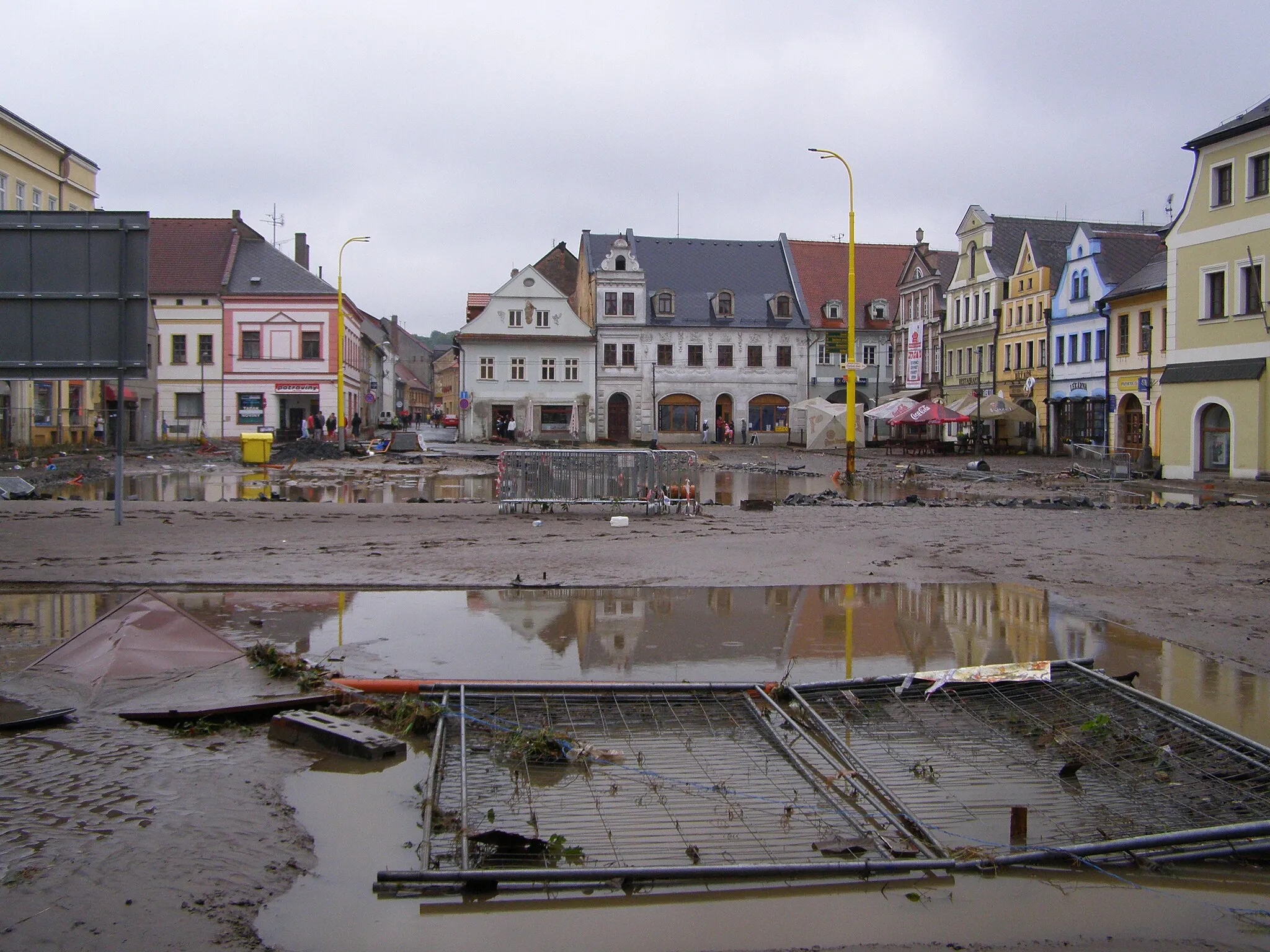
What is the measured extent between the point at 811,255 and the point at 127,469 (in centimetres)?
5157

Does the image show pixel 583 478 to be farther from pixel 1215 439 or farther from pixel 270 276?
pixel 270 276

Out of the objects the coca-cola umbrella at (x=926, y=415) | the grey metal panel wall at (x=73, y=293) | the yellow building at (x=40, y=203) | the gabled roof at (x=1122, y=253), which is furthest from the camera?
the gabled roof at (x=1122, y=253)

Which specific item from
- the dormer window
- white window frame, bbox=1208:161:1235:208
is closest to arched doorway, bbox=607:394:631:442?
the dormer window

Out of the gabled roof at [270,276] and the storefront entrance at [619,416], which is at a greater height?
the gabled roof at [270,276]

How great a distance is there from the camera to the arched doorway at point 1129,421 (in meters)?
46.9

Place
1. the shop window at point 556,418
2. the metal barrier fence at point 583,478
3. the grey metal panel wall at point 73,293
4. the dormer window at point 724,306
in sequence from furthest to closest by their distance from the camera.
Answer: the dormer window at point 724,306 → the shop window at point 556,418 → the metal barrier fence at point 583,478 → the grey metal panel wall at point 73,293

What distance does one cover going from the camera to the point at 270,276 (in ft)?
198

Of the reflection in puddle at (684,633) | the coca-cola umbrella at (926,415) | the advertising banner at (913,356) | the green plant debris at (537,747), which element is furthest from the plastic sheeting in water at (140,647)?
the advertising banner at (913,356)

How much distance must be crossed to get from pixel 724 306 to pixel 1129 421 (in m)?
28.2

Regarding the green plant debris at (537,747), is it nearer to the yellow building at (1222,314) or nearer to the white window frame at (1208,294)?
the yellow building at (1222,314)

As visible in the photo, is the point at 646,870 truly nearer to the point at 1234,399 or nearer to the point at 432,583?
the point at 432,583

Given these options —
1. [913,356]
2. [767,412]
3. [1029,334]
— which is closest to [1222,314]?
[1029,334]

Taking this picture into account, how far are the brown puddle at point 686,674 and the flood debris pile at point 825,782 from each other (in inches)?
6.0

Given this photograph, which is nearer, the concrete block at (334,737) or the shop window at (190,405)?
the concrete block at (334,737)
